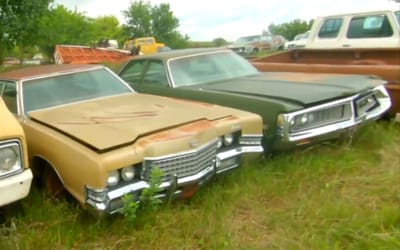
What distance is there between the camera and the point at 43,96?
4.00 metres

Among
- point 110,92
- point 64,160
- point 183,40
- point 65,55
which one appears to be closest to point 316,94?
point 110,92

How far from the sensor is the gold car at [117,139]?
272 centimetres

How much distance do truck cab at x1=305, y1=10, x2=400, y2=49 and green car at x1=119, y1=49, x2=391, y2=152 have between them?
2.40m

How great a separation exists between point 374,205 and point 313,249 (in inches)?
35.7

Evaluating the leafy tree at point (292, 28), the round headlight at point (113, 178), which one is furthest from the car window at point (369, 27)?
the leafy tree at point (292, 28)

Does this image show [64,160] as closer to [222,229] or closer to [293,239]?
[222,229]

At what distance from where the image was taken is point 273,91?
14.1 feet

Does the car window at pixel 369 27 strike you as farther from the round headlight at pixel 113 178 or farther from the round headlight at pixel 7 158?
the round headlight at pixel 7 158

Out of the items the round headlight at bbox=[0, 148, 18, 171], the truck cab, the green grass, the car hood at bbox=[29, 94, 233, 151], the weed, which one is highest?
the truck cab

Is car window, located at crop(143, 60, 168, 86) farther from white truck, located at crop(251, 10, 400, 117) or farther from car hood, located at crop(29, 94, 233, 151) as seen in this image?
white truck, located at crop(251, 10, 400, 117)

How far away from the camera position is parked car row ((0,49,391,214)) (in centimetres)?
275

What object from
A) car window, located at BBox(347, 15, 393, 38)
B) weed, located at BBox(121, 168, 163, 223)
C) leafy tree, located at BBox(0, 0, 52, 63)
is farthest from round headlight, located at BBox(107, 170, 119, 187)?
leafy tree, located at BBox(0, 0, 52, 63)

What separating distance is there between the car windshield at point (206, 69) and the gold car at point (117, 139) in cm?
102

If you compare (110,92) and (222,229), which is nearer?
(222,229)
